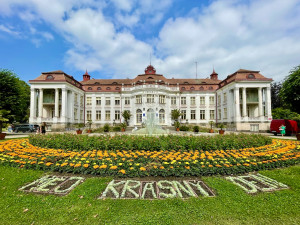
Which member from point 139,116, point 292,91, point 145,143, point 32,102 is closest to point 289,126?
point 292,91

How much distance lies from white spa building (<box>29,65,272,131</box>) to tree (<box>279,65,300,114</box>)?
278 inches

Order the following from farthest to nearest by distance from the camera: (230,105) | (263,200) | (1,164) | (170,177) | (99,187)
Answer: (230,105)
(1,164)
(170,177)
(99,187)
(263,200)

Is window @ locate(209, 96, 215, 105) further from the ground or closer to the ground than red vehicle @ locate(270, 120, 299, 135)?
further from the ground

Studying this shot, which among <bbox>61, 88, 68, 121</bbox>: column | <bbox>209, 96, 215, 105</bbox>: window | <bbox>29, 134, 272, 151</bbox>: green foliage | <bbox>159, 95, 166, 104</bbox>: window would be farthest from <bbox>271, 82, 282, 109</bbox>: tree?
<bbox>61, 88, 68, 121</bbox>: column

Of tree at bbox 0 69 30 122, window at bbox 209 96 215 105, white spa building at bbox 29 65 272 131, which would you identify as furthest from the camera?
window at bbox 209 96 215 105

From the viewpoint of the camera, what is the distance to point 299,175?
465cm

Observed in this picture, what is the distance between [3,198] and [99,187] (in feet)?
6.71

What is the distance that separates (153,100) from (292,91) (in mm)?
22060

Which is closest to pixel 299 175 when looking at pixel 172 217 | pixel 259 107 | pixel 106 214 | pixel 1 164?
pixel 172 217

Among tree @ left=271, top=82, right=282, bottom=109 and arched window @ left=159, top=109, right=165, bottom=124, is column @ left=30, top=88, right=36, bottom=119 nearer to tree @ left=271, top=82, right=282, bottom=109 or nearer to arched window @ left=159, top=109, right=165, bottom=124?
arched window @ left=159, top=109, right=165, bottom=124

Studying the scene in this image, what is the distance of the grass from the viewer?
8.63 ft

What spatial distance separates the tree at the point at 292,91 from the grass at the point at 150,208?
22.9 metres

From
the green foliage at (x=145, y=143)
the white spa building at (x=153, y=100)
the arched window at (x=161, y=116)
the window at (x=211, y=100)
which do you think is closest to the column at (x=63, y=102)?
the white spa building at (x=153, y=100)

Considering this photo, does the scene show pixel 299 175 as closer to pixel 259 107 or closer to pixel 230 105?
pixel 230 105
